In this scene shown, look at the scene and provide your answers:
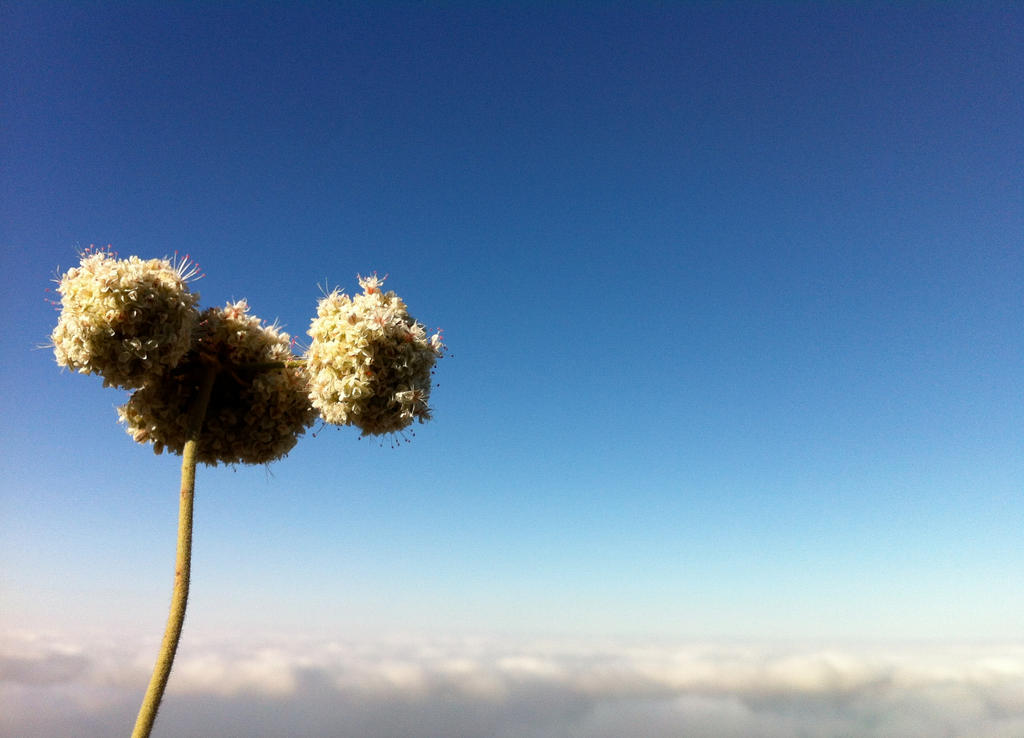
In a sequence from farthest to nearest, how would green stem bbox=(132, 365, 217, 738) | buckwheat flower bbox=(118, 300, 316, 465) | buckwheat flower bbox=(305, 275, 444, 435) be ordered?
buckwheat flower bbox=(118, 300, 316, 465)
buckwheat flower bbox=(305, 275, 444, 435)
green stem bbox=(132, 365, 217, 738)

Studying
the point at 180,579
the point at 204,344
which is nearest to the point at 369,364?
the point at 204,344

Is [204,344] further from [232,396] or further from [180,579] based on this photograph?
[180,579]

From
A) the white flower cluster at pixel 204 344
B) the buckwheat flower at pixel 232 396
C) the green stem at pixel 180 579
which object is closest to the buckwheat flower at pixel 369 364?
the white flower cluster at pixel 204 344

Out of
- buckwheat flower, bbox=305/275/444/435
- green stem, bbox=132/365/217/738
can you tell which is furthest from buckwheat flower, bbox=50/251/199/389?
buckwheat flower, bbox=305/275/444/435

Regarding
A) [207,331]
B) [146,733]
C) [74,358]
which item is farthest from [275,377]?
[146,733]

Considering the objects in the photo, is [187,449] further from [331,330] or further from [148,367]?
[331,330]

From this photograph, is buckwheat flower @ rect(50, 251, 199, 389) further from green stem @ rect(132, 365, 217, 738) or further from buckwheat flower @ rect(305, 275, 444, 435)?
buckwheat flower @ rect(305, 275, 444, 435)
